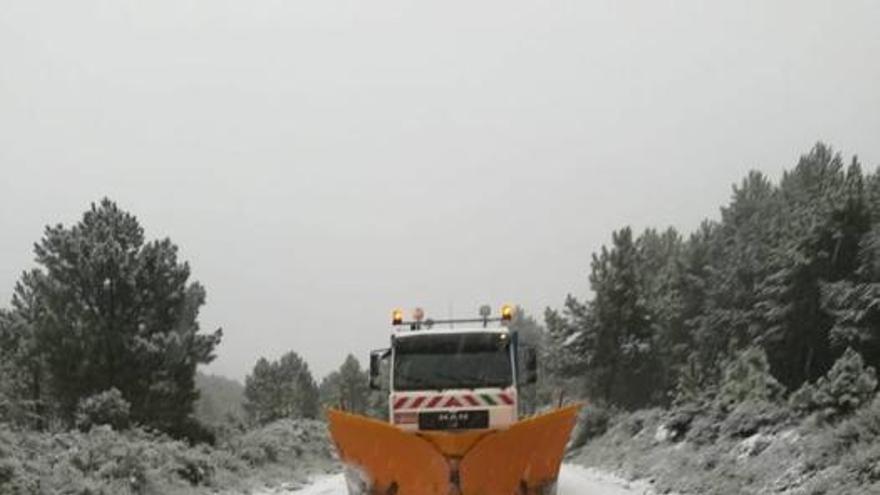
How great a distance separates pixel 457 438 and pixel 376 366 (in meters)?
2.49

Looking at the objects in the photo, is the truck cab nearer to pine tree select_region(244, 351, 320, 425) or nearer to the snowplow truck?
the snowplow truck

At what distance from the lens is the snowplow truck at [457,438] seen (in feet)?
33.8

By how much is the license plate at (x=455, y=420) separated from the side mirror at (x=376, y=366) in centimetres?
106

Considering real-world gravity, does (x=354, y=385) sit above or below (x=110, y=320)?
above

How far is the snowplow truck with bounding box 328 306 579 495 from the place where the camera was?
10.3m

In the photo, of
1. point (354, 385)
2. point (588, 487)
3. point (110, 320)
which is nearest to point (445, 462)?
point (588, 487)

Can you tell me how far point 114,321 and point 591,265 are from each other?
3559 cm

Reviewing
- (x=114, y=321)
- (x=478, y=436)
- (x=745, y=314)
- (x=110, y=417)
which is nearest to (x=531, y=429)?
(x=478, y=436)

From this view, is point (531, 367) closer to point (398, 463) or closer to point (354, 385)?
point (398, 463)

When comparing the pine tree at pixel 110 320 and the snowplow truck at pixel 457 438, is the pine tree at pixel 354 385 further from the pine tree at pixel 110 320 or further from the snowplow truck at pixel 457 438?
the snowplow truck at pixel 457 438

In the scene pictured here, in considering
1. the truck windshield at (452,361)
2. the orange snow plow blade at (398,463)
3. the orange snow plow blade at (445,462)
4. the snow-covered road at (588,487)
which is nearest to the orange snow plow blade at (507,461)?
the orange snow plow blade at (445,462)

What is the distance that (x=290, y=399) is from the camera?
88625 millimetres

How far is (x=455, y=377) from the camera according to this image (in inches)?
502

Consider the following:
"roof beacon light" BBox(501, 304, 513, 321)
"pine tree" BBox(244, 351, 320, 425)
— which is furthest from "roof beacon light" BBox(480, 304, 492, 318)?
"pine tree" BBox(244, 351, 320, 425)
